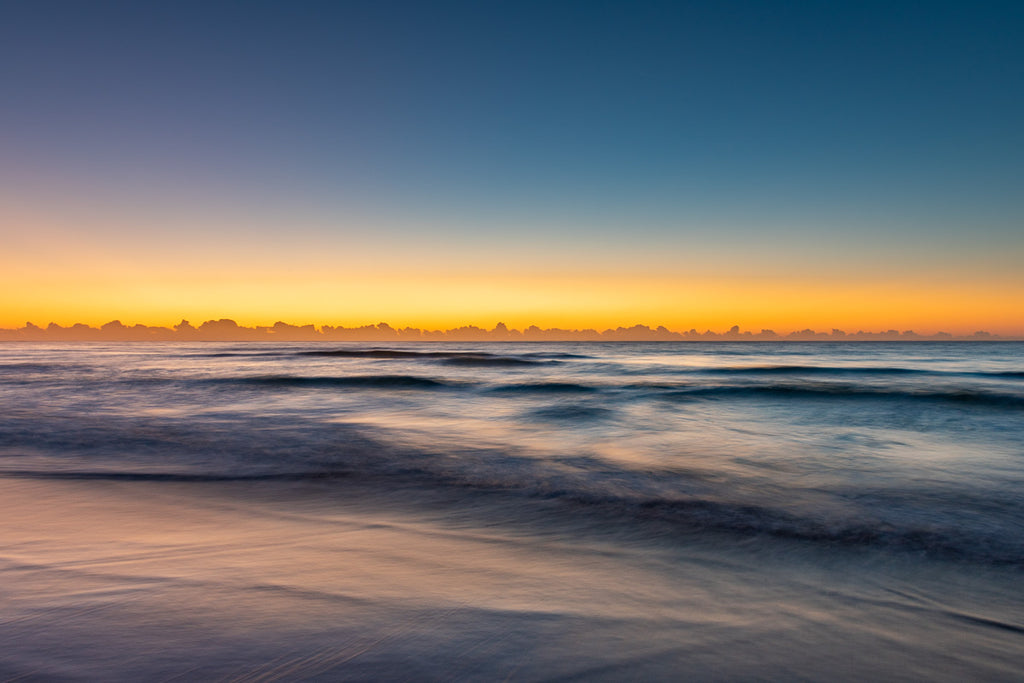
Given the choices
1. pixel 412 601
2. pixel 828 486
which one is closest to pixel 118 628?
pixel 412 601

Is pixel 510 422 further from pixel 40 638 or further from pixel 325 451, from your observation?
pixel 40 638

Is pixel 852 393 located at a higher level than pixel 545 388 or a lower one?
higher

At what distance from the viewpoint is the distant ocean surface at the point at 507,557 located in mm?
2031

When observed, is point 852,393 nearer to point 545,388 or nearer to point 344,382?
point 545,388

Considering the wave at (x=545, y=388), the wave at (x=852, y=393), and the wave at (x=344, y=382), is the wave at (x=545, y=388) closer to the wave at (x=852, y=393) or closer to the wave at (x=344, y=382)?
the wave at (x=344, y=382)

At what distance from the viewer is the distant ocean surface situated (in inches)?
80.0

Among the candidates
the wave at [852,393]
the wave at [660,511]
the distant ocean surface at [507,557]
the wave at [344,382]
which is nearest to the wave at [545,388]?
the wave at [344,382]

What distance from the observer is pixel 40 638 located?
2.06 meters

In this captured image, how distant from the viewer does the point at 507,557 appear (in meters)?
3.12

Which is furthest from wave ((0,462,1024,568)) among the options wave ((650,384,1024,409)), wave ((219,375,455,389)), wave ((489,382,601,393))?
wave ((219,375,455,389))

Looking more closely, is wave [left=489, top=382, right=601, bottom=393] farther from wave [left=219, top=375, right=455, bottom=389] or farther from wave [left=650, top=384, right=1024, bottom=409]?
wave [left=650, top=384, right=1024, bottom=409]

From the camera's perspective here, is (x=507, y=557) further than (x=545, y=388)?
No

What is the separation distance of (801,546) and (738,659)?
5.34 feet

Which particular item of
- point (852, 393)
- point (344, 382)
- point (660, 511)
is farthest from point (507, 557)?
point (344, 382)
